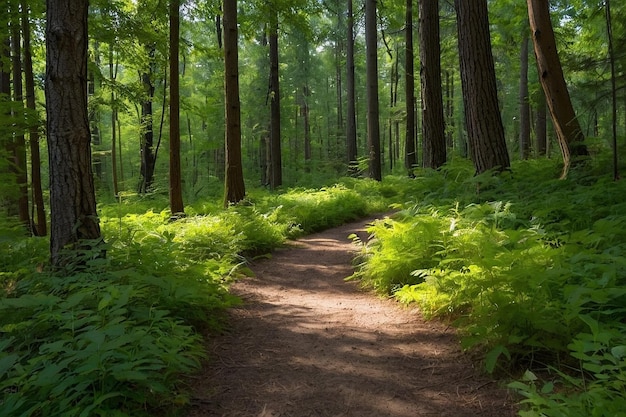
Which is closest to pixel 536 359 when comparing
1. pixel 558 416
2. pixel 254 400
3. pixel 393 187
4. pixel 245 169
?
pixel 558 416

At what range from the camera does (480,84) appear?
24.2 feet

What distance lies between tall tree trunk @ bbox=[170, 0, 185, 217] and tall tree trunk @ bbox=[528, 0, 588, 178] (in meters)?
6.44

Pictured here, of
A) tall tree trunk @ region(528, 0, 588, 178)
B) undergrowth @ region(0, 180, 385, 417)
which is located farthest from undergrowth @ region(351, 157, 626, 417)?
undergrowth @ region(0, 180, 385, 417)

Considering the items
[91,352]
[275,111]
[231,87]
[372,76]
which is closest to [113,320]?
[91,352]

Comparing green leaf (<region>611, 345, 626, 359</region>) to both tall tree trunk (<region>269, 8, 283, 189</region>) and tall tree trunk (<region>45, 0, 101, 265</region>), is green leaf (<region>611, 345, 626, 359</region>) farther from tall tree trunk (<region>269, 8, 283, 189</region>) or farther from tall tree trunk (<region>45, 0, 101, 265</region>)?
Result: tall tree trunk (<region>269, 8, 283, 189</region>)

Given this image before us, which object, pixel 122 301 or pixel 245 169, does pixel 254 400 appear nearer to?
pixel 122 301

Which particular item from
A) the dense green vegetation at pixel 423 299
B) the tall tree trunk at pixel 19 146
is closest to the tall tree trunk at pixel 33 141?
the tall tree trunk at pixel 19 146

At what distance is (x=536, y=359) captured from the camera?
2.98 meters

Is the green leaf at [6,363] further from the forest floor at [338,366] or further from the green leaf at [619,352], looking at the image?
the green leaf at [619,352]

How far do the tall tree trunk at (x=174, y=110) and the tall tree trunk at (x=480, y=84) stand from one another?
5.24 metres

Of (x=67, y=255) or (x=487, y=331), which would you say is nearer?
(x=487, y=331)

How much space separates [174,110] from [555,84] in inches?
275

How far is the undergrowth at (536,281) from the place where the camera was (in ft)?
7.91

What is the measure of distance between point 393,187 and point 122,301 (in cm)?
1216
